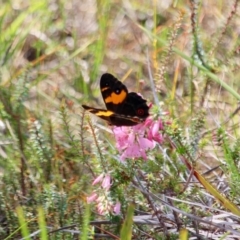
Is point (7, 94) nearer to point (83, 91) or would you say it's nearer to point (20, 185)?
point (20, 185)

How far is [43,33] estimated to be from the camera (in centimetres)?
323

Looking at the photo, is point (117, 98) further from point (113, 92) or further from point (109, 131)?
point (109, 131)

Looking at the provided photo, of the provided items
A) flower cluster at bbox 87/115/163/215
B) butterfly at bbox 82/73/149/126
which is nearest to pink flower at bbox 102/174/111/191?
flower cluster at bbox 87/115/163/215

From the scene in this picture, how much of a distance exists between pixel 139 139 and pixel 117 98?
0.11 meters

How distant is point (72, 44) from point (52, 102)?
73cm

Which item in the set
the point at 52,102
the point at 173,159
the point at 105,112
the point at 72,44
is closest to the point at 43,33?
the point at 72,44

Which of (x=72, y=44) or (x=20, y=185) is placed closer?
(x=20, y=185)

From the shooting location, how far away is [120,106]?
1.55 metres

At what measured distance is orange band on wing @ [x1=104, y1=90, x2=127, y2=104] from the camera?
156cm

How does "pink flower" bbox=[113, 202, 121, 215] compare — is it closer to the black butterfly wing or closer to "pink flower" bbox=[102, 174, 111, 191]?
"pink flower" bbox=[102, 174, 111, 191]

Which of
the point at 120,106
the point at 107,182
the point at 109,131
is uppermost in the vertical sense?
the point at 120,106

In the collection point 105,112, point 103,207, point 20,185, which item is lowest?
point 20,185

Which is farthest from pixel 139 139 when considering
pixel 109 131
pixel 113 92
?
pixel 109 131

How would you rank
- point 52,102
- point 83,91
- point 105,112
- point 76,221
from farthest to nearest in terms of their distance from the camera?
point 83,91
point 52,102
point 76,221
point 105,112
